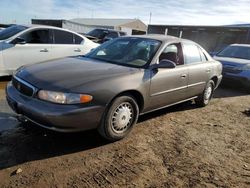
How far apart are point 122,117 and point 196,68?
235 cm

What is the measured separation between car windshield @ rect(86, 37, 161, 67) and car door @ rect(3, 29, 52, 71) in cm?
280

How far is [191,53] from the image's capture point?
5.81m

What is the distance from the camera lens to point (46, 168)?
336 centimetres

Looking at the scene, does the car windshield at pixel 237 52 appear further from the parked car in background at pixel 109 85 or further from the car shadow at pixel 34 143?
the car shadow at pixel 34 143

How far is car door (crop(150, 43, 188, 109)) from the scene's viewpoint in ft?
15.5

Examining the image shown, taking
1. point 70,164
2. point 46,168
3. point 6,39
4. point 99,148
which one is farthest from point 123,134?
point 6,39

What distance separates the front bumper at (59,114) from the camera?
3.53 m

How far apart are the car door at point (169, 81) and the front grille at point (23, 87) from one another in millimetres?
1874

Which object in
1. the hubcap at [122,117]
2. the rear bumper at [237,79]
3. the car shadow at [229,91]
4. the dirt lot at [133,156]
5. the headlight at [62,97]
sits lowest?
the car shadow at [229,91]

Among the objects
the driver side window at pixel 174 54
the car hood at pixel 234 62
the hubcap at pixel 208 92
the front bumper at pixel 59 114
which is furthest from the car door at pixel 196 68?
the car hood at pixel 234 62

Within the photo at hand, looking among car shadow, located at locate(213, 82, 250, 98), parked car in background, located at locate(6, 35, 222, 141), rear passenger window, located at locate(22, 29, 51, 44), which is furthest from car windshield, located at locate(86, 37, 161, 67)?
car shadow, located at locate(213, 82, 250, 98)

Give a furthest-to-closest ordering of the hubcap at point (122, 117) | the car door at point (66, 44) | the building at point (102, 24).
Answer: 1. the building at point (102, 24)
2. the car door at point (66, 44)
3. the hubcap at point (122, 117)

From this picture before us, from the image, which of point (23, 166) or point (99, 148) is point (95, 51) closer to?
point (99, 148)

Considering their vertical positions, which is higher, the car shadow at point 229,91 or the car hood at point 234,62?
the car hood at point 234,62
